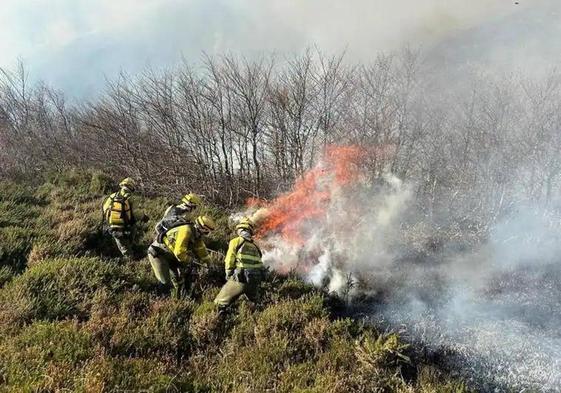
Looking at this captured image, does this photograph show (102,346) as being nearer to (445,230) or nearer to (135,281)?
(135,281)

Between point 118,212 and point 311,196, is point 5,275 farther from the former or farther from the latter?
point 311,196

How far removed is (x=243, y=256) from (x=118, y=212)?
3775mm

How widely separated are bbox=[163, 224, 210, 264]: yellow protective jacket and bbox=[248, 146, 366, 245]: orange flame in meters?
4.21

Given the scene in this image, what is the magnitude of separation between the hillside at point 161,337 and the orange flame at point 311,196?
3.68m

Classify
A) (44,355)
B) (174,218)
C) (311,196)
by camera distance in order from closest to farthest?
(44,355) < (174,218) < (311,196)

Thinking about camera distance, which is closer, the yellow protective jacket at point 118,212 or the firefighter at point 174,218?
the firefighter at point 174,218

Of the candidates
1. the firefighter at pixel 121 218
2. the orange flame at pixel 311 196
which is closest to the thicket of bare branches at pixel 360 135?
the orange flame at pixel 311 196

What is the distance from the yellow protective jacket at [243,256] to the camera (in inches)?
300

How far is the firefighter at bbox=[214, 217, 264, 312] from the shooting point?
757 cm

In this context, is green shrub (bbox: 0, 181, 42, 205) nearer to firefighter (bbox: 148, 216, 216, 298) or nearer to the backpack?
the backpack

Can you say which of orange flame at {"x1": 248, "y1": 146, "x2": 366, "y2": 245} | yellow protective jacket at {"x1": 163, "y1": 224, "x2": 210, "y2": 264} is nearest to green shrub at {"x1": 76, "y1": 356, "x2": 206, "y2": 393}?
yellow protective jacket at {"x1": 163, "y1": 224, "x2": 210, "y2": 264}

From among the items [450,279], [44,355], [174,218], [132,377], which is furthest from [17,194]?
[450,279]

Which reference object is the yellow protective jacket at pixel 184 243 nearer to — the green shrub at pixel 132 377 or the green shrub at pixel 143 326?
the green shrub at pixel 143 326

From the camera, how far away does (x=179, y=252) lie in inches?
308
